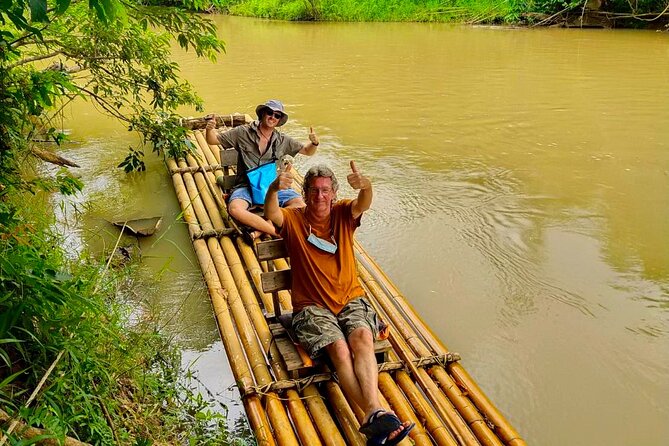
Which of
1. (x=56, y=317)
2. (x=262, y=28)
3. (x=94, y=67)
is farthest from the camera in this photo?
(x=262, y=28)

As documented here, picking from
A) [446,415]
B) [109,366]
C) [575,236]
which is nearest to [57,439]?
[109,366]

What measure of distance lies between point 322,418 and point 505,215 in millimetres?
3269

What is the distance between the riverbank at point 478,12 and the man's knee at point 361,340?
14.4 m

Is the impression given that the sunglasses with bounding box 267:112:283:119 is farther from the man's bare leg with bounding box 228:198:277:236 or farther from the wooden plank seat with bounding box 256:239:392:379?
the wooden plank seat with bounding box 256:239:392:379

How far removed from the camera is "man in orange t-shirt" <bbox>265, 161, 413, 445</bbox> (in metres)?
2.72

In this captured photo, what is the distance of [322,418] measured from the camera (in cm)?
257

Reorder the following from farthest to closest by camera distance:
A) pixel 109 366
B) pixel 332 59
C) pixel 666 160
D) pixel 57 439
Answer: pixel 332 59 < pixel 666 160 < pixel 109 366 < pixel 57 439

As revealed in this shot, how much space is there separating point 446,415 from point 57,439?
5.30 feet

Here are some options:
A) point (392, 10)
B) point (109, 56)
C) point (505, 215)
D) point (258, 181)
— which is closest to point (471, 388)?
point (258, 181)

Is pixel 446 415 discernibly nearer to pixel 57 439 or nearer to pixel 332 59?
pixel 57 439

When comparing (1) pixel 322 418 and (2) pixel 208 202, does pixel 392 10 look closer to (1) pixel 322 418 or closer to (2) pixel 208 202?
(2) pixel 208 202

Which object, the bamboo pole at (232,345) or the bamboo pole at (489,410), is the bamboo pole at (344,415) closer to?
the bamboo pole at (232,345)

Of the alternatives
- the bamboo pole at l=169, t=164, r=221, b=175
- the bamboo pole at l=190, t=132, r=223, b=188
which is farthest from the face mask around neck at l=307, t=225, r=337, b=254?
the bamboo pole at l=169, t=164, r=221, b=175

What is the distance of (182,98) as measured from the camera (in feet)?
15.5
